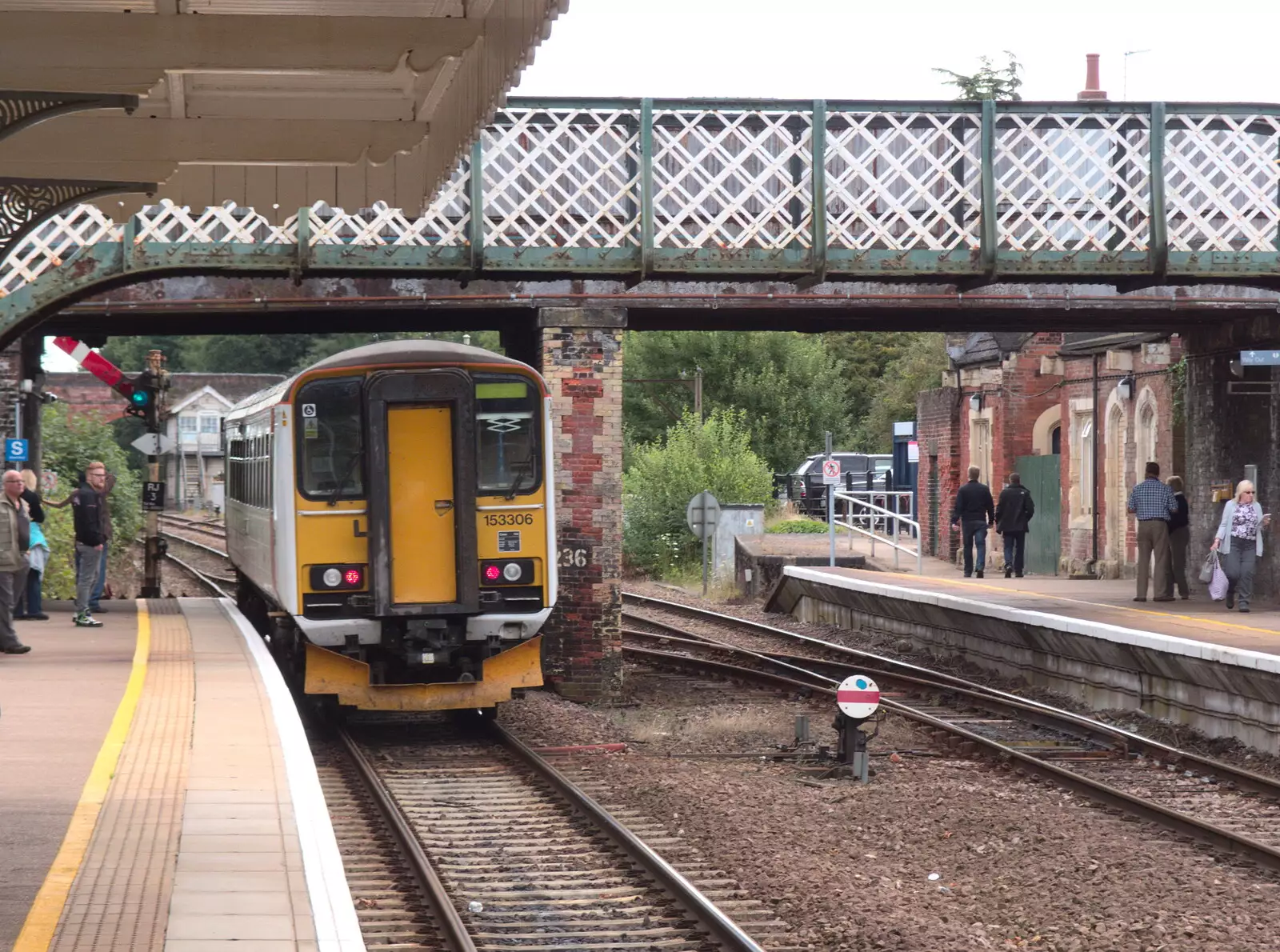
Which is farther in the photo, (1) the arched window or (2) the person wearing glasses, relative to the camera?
(1) the arched window

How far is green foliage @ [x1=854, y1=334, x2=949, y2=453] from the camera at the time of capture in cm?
5622

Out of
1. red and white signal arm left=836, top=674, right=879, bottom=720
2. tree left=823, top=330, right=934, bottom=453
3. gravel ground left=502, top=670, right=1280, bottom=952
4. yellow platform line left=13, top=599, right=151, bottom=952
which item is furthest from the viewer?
tree left=823, top=330, right=934, bottom=453

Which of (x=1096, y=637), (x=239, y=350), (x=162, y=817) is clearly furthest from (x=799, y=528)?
(x=239, y=350)

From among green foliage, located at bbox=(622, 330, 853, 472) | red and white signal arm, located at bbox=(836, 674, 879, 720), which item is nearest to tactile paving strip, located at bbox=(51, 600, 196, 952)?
red and white signal arm, located at bbox=(836, 674, 879, 720)

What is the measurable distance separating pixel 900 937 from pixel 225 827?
10.2ft

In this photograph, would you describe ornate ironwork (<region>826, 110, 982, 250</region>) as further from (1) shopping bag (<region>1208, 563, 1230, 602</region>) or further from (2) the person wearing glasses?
(1) shopping bag (<region>1208, 563, 1230, 602</region>)

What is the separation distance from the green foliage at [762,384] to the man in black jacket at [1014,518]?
88.1 feet

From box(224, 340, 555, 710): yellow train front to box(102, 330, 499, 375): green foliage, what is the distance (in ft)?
226

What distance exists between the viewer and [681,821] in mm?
10883

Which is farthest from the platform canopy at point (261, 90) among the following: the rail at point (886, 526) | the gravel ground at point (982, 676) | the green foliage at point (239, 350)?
the green foliage at point (239, 350)

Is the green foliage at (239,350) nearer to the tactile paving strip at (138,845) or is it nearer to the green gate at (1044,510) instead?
the green gate at (1044,510)

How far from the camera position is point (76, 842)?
7.48m

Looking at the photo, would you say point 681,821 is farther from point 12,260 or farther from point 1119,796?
point 12,260

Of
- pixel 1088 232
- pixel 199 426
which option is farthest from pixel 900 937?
pixel 199 426
